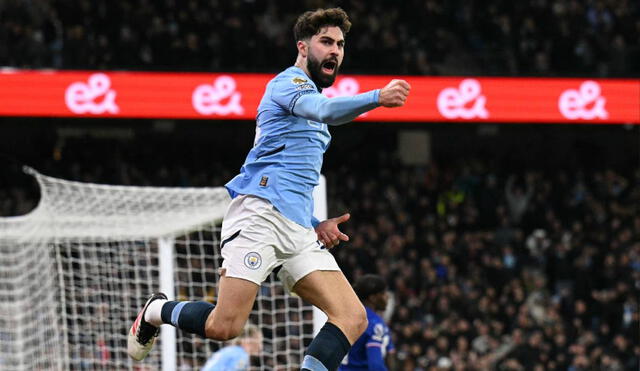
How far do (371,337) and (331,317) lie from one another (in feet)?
5.72

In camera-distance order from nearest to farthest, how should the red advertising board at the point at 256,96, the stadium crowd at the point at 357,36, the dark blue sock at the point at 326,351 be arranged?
the dark blue sock at the point at 326,351 < the red advertising board at the point at 256,96 < the stadium crowd at the point at 357,36

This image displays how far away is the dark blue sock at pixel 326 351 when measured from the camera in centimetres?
479

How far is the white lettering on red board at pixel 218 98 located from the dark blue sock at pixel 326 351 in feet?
36.7

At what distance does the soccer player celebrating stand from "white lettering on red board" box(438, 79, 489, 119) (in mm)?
11568

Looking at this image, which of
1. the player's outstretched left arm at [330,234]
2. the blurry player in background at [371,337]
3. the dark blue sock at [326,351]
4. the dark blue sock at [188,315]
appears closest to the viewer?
the dark blue sock at [326,351]

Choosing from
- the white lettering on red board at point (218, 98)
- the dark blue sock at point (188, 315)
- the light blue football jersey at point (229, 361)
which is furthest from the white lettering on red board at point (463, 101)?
the dark blue sock at point (188, 315)

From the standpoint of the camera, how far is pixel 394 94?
430 cm

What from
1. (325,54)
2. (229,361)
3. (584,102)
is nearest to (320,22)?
(325,54)

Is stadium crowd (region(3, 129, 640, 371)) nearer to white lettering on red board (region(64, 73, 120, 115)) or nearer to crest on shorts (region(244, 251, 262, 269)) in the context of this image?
white lettering on red board (region(64, 73, 120, 115))

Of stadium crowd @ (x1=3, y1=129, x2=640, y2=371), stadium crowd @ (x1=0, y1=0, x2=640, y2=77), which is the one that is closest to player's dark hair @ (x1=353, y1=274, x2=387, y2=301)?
stadium crowd @ (x1=3, y1=129, x2=640, y2=371)

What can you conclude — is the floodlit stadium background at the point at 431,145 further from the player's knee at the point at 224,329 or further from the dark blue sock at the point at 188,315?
the player's knee at the point at 224,329

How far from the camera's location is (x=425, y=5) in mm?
19125

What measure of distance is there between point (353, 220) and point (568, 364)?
443cm

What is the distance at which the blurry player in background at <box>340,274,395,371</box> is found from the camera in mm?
6633
